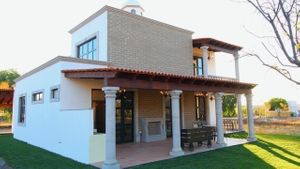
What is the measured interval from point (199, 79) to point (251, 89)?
5478mm

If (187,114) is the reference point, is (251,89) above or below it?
above

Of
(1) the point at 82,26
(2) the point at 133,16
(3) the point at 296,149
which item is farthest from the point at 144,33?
(3) the point at 296,149

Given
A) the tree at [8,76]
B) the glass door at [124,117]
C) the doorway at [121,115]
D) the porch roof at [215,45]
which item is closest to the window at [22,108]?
the doorway at [121,115]

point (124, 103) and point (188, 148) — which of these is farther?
point (124, 103)

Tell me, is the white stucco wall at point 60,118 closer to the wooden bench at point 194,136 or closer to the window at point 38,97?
the window at point 38,97

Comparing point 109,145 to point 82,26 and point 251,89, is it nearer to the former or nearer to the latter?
point 82,26

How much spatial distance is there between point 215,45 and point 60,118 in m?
11.2

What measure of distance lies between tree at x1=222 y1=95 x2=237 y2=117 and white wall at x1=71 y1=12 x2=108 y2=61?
71.5 feet

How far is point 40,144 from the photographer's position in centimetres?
1280

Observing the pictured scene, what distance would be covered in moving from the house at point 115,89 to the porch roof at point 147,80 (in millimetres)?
33

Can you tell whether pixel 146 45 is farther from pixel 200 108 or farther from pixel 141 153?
pixel 200 108

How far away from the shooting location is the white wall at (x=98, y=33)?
12867 millimetres

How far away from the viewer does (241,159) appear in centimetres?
963

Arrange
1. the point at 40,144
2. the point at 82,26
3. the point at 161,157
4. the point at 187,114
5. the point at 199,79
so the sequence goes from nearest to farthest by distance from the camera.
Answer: the point at 161,157
the point at 199,79
the point at 40,144
the point at 82,26
the point at 187,114
